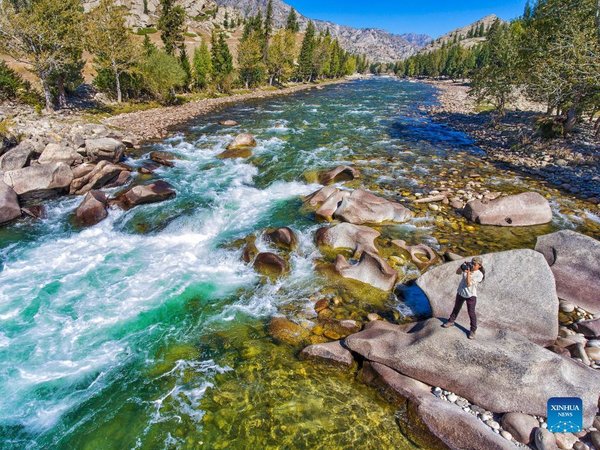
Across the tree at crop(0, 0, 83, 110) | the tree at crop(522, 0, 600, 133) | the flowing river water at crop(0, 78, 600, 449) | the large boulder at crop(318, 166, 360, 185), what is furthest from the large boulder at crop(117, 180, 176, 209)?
the tree at crop(522, 0, 600, 133)

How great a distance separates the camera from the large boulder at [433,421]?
22.0ft

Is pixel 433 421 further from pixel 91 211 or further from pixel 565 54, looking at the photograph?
pixel 565 54

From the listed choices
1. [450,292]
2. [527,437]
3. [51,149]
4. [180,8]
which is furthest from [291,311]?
[180,8]

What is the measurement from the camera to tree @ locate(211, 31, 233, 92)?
206 feet

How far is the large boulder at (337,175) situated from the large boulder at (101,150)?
15257 mm

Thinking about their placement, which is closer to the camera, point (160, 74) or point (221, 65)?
point (160, 74)

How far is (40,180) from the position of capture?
19.0 meters

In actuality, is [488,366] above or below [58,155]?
below

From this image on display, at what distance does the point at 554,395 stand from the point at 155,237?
15618 mm

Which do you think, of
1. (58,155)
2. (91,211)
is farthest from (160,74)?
(91,211)

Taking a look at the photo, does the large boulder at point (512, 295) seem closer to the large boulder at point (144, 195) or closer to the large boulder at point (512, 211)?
the large boulder at point (512, 211)

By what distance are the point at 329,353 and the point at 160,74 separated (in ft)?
159

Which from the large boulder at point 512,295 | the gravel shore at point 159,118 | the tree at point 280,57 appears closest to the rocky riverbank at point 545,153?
the large boulder at point 512,295

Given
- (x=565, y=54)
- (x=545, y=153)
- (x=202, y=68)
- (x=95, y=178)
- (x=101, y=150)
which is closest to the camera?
(x=95, y=178)
